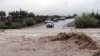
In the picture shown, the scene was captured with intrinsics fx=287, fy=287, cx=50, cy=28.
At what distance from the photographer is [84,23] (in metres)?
67.4

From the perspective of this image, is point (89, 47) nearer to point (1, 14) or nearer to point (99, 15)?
point (99, 15)

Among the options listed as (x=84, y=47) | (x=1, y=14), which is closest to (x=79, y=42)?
(x=84, y=47)

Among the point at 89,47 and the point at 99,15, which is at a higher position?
the point at 89,47

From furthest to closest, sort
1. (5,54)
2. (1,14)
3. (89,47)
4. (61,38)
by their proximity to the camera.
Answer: (1,14)
(61,38)
(89,47)
(5,54)

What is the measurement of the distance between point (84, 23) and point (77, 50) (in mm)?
50439

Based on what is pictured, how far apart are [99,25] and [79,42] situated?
5229 centimetres

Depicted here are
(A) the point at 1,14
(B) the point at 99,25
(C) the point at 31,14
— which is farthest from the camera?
(C) the point at 31,14

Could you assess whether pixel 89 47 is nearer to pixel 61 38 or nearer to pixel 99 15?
pixel 61 38

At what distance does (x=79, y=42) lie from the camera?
67.3 ft

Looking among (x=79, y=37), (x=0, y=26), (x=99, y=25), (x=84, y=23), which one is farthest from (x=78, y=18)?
(x=79, y=37)

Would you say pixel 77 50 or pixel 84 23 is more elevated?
pixel 77 50

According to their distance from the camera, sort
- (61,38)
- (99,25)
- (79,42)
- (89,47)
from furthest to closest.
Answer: (99,25)
(61,38)
(79,42)
(89,47)

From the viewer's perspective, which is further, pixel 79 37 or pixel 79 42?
pixel 79 37

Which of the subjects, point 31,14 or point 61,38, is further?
point 31,14
